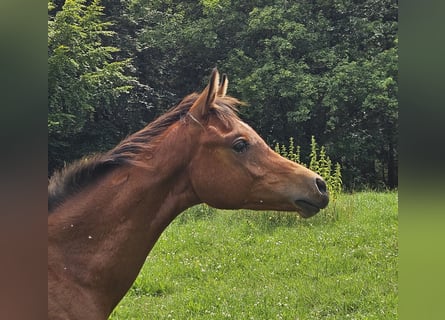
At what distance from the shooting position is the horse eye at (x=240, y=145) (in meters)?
1.74

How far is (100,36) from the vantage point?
5.49 meters

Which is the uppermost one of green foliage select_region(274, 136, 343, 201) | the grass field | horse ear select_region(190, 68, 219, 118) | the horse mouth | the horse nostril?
horse ear select_region(190, 68, 219, 118)

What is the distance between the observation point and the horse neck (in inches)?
60.9

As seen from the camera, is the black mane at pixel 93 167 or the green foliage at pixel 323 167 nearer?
the black mane at pixel 93 167

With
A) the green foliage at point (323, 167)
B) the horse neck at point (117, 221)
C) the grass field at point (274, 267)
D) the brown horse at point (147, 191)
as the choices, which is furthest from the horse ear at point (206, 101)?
the green foliage at point (323, 167)

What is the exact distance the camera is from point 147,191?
1635mm

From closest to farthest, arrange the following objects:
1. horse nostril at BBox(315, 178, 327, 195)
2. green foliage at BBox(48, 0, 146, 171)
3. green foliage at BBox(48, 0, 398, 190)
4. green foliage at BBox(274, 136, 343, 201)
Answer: horse nostril at BBox(315, 178, 327, 195)
green foliage at BBox(48, 0, 146, 171)
green foliage at BBox(48, 0, 398, 190)
green foliage at BBox(274, 136, 343, 201)

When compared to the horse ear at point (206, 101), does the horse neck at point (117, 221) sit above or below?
below

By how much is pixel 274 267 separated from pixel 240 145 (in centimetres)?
273

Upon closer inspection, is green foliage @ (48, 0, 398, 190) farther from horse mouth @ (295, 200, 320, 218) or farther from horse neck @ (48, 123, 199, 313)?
horse mouth @ (295, 200, 320, 218)

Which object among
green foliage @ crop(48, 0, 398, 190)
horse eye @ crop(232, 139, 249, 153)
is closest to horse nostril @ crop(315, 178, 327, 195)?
horse eye @ crop(232, 139, 249, 153)

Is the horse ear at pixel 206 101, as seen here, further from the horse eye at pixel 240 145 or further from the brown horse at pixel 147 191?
the horse eye at pixel 240 145

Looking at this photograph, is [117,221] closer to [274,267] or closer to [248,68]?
[274,267]
